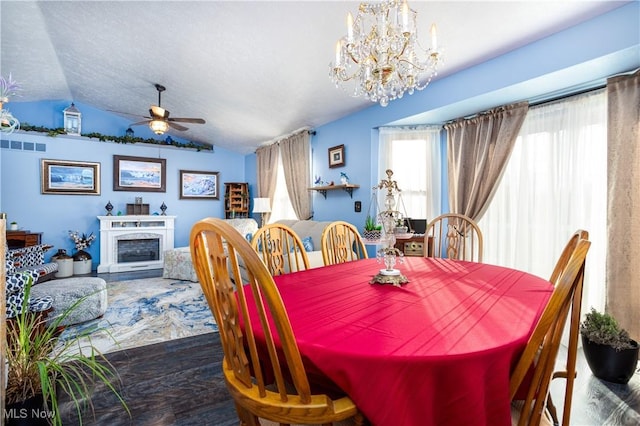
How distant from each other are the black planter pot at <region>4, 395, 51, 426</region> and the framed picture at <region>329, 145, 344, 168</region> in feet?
12.1

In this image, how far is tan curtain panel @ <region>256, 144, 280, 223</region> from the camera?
5.81 metres

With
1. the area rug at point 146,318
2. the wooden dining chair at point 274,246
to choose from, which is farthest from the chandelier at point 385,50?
the area rug at point 146,318

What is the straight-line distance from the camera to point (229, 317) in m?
0.81

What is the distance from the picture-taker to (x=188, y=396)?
1.76 metres

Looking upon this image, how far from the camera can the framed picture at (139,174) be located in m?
5.84

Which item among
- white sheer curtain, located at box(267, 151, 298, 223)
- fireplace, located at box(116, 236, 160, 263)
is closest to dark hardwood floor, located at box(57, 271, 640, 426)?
white sheer curtain, located at box(267, 151, 298, 223)

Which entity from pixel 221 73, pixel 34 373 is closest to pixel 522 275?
pixel 34 373

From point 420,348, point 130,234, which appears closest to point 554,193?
point 420,348

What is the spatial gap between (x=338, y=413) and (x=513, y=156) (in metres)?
3.06

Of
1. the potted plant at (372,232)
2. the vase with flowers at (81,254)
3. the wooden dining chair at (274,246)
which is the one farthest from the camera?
the vase with flowers at (81,254)

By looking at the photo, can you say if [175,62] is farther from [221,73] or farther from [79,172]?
[79,172]

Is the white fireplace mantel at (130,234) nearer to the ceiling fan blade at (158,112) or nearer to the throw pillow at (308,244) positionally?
the ceiling fan blade at (158,112)

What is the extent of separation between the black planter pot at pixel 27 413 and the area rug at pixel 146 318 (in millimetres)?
665

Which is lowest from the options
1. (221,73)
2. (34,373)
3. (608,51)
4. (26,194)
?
(34,373)
